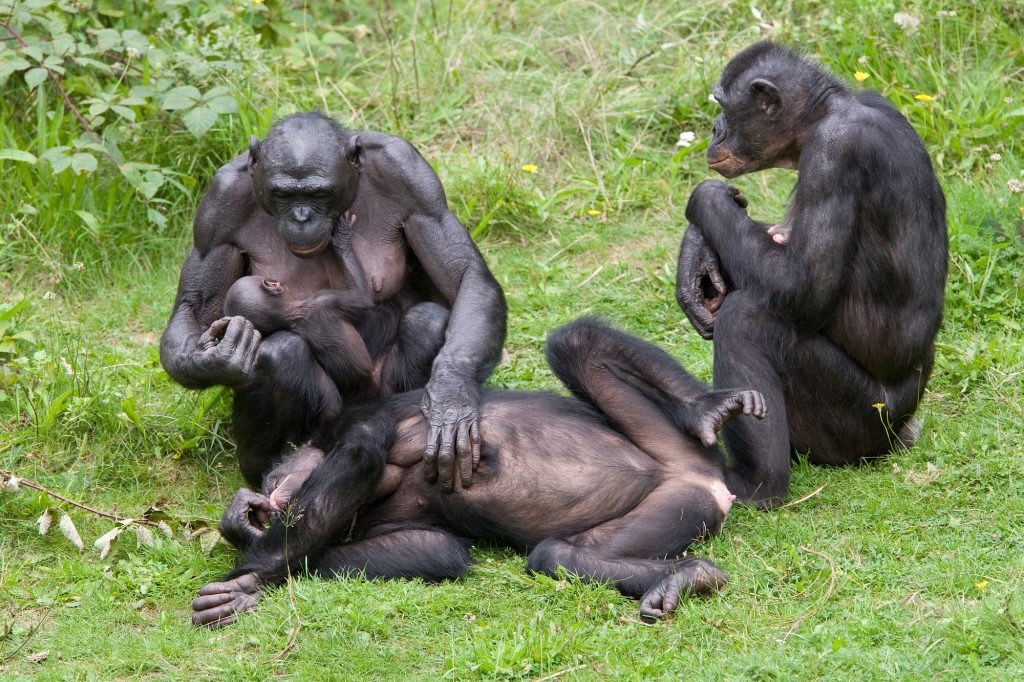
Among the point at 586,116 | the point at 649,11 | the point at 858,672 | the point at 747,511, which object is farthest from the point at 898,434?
the point at 649,11

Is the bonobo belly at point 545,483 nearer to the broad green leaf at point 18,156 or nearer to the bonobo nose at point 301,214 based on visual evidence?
the bonobo nose at point 301,214

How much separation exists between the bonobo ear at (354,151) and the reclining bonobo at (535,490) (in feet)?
3.85

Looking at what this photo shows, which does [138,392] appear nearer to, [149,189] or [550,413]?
[149,189]

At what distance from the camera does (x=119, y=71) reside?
27.3ft

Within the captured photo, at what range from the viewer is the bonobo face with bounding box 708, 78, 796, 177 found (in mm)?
5707

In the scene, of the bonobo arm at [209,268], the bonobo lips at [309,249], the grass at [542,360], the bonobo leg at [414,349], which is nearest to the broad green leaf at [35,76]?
the grass at [542,360]

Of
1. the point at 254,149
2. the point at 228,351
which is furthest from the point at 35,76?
the point at 228,351

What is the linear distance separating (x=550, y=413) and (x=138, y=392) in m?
2.40

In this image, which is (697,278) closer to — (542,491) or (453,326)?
(453,326)

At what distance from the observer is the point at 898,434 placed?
570 cm

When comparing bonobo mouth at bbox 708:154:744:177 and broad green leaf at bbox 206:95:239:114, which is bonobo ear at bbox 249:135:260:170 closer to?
broad green leaf at bbox 206:95:239:114

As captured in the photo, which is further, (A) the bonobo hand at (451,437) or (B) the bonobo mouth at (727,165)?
(B) the bonobo mouth at (727,165)

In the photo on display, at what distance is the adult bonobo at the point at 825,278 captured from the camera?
5348mm

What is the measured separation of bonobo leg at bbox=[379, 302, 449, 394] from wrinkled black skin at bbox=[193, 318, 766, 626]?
0.43 m
